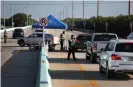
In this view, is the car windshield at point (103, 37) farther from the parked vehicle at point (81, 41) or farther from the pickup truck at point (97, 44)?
the parked vehicle at point (81, 41)

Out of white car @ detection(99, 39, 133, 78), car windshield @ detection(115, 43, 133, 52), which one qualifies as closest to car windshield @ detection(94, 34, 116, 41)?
white car @ detection(99, 39, 133, 78)

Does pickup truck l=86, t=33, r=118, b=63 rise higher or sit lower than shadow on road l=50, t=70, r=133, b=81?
higher

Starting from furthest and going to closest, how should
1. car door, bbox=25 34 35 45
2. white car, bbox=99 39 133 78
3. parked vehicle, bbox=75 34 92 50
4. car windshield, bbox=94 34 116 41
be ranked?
car door, bbox=25 34 35 45 < parked vehicle, bbox=75 34 92 50 < car windshield, bbox=94 34 116 41 < white car, bbox=99 39 133 78

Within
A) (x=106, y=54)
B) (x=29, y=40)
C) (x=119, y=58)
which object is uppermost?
(x=29, y=40)

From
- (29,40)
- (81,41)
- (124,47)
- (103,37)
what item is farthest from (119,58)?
(29,40)

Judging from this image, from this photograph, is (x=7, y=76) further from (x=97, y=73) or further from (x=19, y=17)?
(x=19, y=17)

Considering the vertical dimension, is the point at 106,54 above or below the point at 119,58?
above

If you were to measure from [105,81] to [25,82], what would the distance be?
3.21m

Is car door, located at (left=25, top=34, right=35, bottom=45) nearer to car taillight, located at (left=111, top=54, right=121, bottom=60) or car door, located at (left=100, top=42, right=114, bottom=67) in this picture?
car door, located at (left=100, top=42, right=114, bottom=67)

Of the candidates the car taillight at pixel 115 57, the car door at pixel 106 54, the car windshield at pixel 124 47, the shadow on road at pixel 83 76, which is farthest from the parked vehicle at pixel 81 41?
the car taillight at pixel 115 57

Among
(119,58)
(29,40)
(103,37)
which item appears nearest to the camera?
(119,58)

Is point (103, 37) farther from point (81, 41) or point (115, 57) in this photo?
point (81, 41)

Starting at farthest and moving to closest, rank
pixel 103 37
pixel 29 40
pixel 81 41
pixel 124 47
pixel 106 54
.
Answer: pixel 29 40
pixel 81 41
pixel 103 37
pixel 106 54
pixel 124 47

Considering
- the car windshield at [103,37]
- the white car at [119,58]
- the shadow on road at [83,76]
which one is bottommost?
the shadow on road at [83,76]
